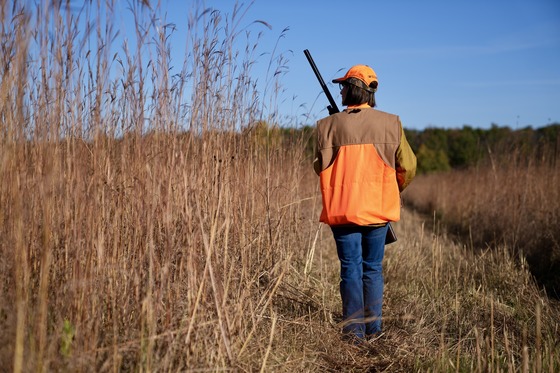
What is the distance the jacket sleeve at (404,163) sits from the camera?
10.5ft

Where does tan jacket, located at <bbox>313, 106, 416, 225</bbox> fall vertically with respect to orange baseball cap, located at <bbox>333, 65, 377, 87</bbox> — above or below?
below

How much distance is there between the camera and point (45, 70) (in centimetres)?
245

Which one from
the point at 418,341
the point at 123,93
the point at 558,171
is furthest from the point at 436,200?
the point at 123,93

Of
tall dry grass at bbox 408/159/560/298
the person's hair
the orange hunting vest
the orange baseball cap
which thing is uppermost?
the orange baseball cap

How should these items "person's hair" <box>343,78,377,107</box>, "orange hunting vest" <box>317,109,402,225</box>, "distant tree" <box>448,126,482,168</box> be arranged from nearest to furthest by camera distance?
"orange hunting vest" <box>317,109,402,225</box> → "person's hair" <box>343,78,377,107</box> → "distant tree" <box>448,126,482,168</box>

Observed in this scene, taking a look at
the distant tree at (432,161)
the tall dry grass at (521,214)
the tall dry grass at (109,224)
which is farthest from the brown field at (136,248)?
the distant tree at (432,161)

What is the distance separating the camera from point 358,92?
127 inches

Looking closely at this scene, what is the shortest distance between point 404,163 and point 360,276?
724 mm

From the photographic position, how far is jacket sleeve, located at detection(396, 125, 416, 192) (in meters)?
3.20

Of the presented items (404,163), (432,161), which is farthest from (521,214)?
(432,161)

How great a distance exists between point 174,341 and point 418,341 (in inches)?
62.7

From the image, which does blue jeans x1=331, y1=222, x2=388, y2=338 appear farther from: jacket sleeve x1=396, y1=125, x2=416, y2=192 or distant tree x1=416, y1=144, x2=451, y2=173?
distant tree x1=416, y1=144, x2=451, y2=173

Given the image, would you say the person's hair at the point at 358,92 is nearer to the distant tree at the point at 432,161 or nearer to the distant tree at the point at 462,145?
the distant tree at the point at 432,161

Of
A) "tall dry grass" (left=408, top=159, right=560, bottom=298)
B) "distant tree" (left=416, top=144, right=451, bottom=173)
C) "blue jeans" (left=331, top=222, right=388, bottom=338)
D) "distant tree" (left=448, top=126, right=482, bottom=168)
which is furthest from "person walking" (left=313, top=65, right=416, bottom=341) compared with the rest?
"distant tree" (left=448, top=126, right=482, bottom=168)
